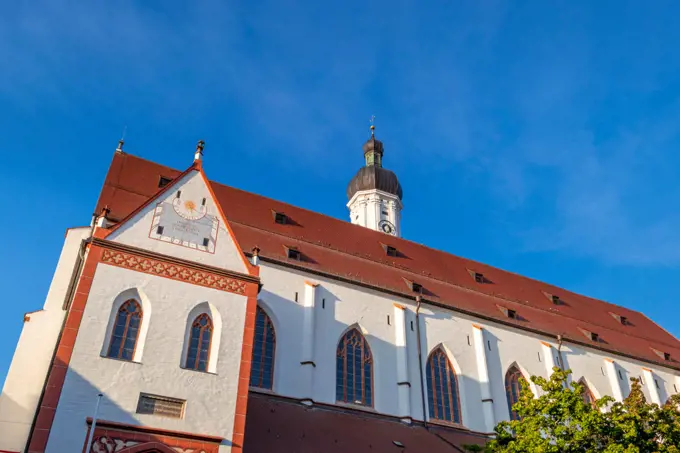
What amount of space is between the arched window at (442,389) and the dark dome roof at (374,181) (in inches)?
823

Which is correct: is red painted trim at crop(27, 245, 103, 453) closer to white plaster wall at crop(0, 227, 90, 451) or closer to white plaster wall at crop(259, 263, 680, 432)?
white plaster wall at crop(0, 227, 90, 451)

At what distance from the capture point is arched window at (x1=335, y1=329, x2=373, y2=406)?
70.5 ft

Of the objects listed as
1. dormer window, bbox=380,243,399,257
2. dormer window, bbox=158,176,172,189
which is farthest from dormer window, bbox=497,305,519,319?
dormer window, bbox=158,176,172,189

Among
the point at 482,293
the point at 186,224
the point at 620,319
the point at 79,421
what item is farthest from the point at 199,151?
the point at 620,319

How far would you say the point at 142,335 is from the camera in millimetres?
14992

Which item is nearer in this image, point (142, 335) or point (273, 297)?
point (142, 335)

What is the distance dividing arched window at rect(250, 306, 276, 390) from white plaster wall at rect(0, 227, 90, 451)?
5801mm

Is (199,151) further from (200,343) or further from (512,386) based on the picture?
(512,386)

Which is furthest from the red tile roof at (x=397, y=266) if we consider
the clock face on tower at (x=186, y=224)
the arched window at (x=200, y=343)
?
the arched window at (x=200, y=343)

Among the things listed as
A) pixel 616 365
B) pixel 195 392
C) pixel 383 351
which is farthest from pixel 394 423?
pixel 616 365

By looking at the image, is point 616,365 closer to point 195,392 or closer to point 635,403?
point 635,403

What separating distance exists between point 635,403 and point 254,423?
10370mm

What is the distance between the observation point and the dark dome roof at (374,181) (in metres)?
44.2

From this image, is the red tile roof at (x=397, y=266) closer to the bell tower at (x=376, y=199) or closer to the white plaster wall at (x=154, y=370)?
the white plaster wall at (x=154, y=370)
